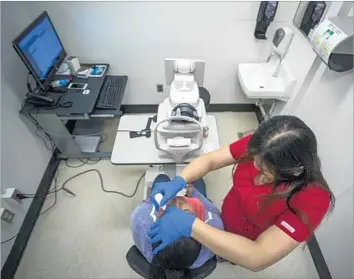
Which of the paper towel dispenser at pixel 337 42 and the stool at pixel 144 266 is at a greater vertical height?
the paper towel dispenser at pixel 337 42

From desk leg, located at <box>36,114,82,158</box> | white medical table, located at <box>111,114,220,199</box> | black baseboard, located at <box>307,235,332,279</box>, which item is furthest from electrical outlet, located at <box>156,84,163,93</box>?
black baseboard, located at <box>307,235,332,279</box>

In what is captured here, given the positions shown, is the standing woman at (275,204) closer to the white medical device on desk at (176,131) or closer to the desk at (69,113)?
the white medical device on desk at (176,131)

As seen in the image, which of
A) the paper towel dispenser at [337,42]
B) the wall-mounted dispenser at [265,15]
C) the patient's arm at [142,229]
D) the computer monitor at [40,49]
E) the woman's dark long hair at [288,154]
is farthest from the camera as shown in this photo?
the wall-mounted dispenser at [265,15]

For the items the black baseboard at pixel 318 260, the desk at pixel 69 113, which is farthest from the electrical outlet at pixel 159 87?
the black baseboard at pixel 318 260

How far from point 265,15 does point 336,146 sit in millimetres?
1165

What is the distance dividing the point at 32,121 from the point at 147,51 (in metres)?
1.13

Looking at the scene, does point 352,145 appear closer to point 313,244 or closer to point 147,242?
point 313,244

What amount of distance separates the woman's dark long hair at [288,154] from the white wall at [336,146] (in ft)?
2.15

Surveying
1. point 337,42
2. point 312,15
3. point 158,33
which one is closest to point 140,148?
point 158,33

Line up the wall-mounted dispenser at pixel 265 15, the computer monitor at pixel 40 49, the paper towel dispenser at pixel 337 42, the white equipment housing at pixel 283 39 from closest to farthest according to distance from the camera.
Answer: the paper towel dispenser at pixel 337 42, the computer monitor at pixel 40 49, the white equipment housing at pixel 283 39, the wall-mounted dispenser at pixel 265 15

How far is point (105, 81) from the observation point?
2.10 metres

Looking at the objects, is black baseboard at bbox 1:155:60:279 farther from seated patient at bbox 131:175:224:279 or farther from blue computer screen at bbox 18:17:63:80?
seated patient at bbox 131:175:224:279

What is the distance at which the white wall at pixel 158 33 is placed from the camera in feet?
6.20

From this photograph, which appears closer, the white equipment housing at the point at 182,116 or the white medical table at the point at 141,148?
the white equipment housing at the point at 182,116
